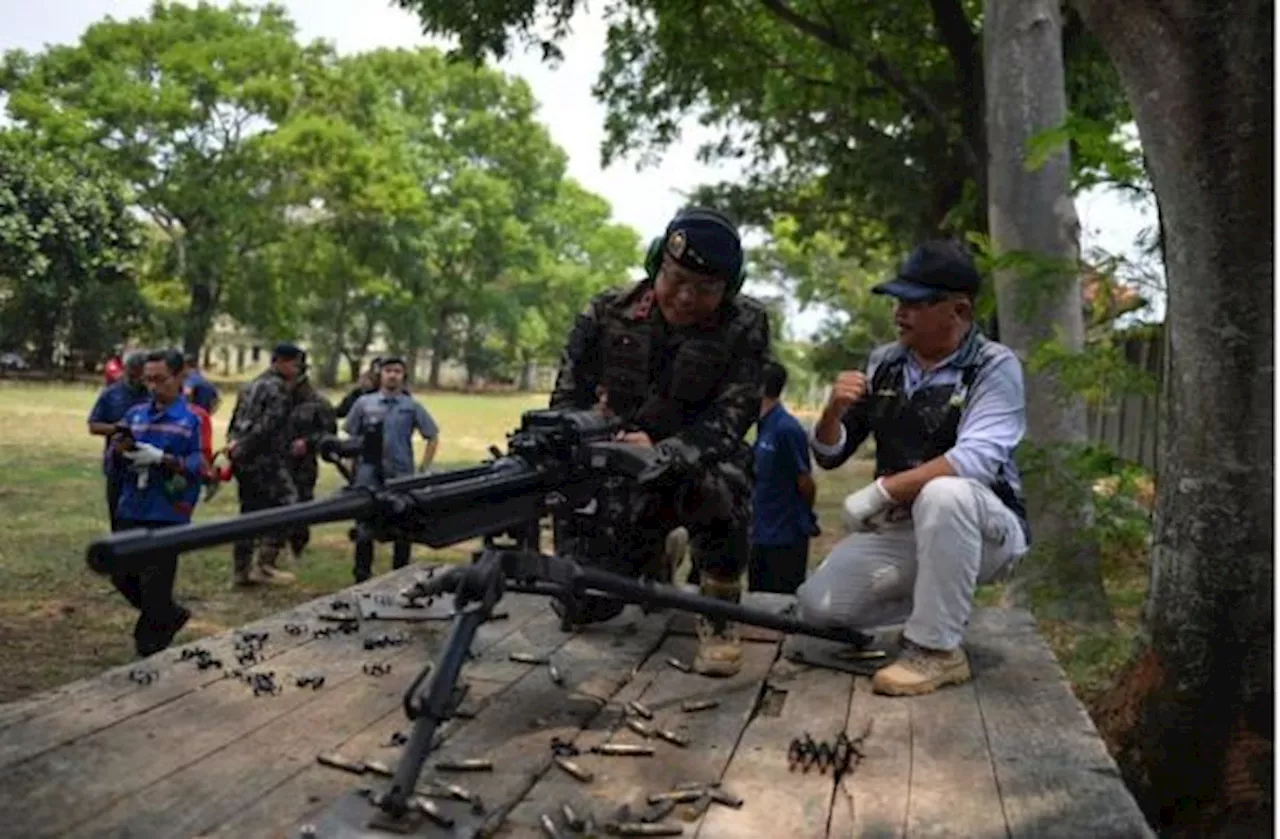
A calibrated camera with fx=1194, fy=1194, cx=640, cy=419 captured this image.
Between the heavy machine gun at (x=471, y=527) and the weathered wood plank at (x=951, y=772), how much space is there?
0.56 meters

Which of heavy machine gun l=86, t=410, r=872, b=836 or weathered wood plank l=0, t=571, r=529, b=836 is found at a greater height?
heavy machine gun l=86, t=410, r=872, b=836

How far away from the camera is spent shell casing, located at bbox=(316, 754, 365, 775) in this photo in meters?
3.02

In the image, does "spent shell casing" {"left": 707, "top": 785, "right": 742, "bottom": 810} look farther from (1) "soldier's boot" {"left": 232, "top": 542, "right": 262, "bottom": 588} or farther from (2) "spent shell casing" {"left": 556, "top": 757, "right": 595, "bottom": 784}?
(1) "soldier's boot" {"left": 232, "top": 542, "right": 262, "bottom": 588}

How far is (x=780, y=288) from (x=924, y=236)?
99.3 ft

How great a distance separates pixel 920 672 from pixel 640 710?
947 mm

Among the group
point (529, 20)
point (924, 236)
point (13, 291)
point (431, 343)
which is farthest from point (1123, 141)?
point (431, 343)

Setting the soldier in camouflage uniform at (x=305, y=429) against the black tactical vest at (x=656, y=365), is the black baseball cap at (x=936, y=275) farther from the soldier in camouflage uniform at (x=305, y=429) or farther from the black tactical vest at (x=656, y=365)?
the soldier in camouflage uniform at (x=305, y=429)

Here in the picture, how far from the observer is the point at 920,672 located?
388 centimetres

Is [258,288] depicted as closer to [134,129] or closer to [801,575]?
[134,129]

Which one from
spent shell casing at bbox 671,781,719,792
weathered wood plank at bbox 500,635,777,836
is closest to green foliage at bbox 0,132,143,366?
weathered wood plank at bbox 500,635,777,836

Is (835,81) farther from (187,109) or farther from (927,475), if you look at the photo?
(187,109)

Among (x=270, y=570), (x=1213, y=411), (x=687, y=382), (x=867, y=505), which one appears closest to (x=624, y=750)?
(x=867, y=505)

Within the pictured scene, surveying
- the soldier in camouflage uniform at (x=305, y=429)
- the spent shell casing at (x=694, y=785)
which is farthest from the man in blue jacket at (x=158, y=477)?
the spent shell casing at (x=694, y=785)

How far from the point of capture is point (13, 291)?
35.1 m
